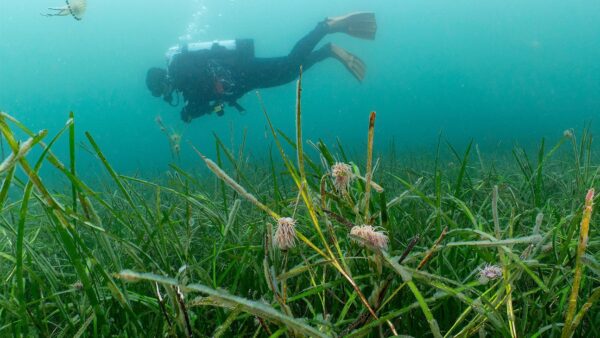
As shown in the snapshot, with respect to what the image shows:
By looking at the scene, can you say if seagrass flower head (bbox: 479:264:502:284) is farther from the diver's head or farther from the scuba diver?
the diver's head

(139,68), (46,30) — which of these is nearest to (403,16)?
(139,68)

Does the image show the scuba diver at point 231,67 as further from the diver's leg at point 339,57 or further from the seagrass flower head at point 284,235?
the seagrass flower head at point 284,235

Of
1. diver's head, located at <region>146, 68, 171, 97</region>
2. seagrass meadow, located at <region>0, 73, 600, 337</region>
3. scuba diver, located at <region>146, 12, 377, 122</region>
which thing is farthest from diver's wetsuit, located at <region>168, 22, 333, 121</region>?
seagrass meadow, located at <region>0, 73, 600, 337</region>

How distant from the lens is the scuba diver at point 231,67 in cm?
1079

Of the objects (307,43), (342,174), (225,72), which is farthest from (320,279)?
(307,43)

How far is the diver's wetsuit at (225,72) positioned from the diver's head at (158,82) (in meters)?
0.22

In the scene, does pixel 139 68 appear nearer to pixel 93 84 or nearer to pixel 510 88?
pixel 93 84

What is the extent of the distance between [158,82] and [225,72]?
5.67ft

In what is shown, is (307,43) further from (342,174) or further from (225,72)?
(342,174)

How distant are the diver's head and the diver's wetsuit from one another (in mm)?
223

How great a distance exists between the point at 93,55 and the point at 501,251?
84.8 metres

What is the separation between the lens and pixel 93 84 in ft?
259

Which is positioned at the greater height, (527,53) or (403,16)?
(403,16)

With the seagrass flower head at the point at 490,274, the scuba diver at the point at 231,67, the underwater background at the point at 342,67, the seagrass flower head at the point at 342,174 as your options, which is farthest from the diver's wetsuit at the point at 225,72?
the underwater background at the point at 342,67
